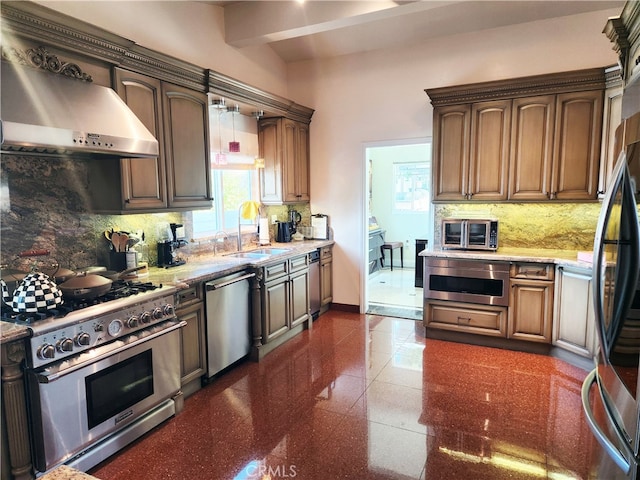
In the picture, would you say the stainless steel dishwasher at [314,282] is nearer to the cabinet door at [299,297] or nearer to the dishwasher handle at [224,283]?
the cabinet door at [299,297]

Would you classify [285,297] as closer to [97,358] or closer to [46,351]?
[97,358]

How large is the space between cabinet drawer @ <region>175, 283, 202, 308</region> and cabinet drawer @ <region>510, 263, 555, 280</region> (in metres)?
2.97

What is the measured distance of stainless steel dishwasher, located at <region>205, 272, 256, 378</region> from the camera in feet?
11.0

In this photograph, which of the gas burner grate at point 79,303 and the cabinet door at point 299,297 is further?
the cabinet door at point 299,297

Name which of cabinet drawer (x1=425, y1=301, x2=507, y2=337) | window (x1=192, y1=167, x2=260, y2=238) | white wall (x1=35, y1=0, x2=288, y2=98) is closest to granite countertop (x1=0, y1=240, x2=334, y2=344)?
window (x1=192, y1=167, x2=260, y2=238)

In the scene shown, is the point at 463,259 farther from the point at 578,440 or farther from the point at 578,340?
the point at 578,440

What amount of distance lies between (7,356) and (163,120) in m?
1.97

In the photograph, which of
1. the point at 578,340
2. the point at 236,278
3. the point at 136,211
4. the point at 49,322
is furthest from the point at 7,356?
the point at 578,340

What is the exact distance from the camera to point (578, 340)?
12.1 feet

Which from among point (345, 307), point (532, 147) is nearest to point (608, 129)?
point (532, 147)

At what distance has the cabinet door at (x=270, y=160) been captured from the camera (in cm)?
494

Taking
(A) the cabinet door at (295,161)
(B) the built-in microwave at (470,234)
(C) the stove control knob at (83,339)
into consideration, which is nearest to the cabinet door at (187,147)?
(C) the stove control knob at (83,339)

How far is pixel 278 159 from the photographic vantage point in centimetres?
494

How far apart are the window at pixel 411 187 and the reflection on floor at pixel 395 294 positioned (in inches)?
51.1
